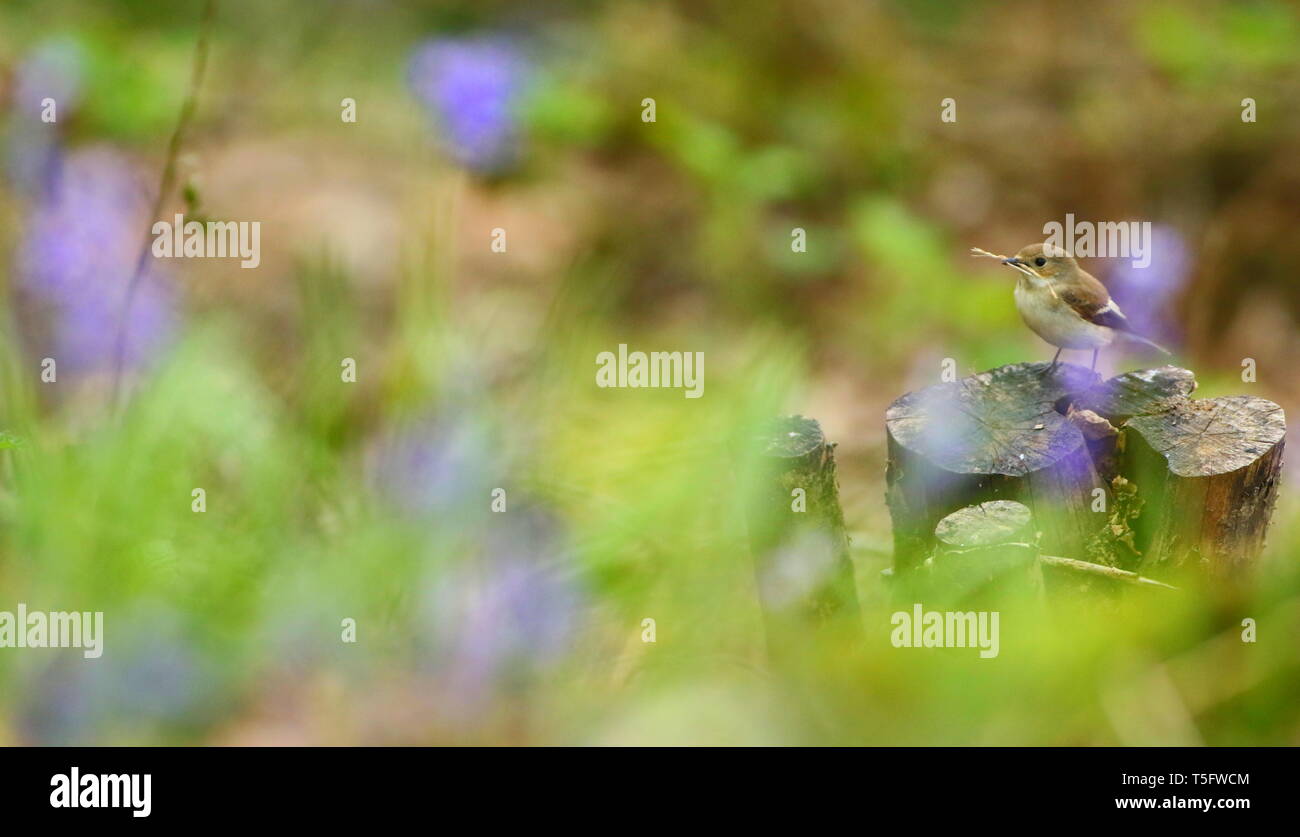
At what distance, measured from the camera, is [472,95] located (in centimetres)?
289

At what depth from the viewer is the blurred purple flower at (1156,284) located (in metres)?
2.10

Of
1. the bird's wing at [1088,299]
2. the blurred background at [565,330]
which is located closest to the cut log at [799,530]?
the blurred background at [565,330]

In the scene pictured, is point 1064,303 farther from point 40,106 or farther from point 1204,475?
point 40,106

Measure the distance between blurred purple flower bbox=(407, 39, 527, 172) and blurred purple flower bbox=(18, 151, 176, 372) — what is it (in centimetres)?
75

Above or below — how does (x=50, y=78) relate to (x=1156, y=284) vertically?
above

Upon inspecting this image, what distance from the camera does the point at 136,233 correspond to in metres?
3.03

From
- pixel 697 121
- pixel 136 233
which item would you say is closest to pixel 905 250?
pixel 697 121

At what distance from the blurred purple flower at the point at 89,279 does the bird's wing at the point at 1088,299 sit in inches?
62.2

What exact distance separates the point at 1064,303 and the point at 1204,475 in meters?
0.29

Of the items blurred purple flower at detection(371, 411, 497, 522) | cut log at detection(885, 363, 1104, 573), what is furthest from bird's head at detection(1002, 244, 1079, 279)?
blurred purple flower at detection(371, 411, 497, 522)

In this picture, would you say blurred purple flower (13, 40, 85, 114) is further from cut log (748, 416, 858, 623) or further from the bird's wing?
the bird's wing

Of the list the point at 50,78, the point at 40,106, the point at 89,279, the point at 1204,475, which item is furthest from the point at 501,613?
the point at 50,78

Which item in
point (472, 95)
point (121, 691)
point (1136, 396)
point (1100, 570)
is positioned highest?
point (472, 95)
